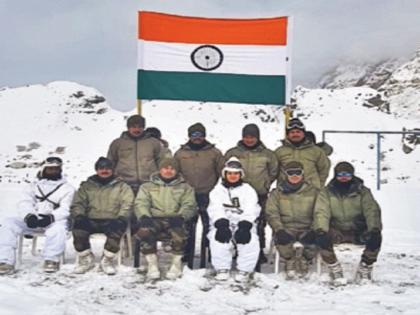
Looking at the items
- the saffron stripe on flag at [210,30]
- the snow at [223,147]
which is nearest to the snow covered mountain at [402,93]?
the snow at [223,147]

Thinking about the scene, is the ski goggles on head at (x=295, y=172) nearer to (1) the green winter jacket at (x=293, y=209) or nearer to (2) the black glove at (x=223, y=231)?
(1) the green winter jacket at (x=293, y=209)

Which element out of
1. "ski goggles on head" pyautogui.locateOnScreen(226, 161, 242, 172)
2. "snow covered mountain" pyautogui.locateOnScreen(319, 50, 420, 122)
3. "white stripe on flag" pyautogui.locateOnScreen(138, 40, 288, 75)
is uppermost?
"snow covered mountain" pyautogui.locateOnScreen(319, 50, 420, 122)

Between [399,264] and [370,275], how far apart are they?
1.08m

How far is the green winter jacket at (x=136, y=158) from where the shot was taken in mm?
6586

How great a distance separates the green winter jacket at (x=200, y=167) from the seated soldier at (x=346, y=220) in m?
1.28

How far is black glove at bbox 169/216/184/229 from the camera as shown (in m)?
5.79

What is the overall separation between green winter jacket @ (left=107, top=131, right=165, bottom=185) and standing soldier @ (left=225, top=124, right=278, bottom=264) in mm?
872

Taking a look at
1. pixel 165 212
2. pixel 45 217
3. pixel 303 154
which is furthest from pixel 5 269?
pixel 303 154

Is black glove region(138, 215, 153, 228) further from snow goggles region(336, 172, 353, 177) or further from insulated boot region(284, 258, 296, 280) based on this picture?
snow goggles region(336, 172, 353, 177)

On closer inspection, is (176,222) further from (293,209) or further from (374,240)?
(374,240)

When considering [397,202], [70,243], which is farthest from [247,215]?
[397,202]

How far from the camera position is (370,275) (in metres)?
5.70

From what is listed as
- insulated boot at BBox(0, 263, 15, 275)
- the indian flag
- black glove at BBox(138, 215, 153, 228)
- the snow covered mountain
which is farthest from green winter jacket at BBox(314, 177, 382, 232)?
the snow covered mountain

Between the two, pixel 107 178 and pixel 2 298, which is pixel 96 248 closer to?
pixel 107 178
